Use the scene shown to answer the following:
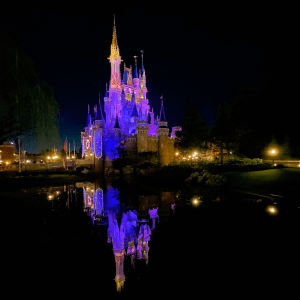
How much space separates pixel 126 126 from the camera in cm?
3959

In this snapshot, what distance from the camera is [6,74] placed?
31.1ft

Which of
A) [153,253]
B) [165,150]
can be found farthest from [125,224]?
[165,150]

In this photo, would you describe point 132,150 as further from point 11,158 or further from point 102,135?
point 11,158

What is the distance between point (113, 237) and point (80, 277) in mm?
2411

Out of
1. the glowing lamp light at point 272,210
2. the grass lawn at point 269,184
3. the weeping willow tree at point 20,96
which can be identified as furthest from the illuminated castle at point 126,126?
the glowing lamp light at point 272,210

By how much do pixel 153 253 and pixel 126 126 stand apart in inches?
1413

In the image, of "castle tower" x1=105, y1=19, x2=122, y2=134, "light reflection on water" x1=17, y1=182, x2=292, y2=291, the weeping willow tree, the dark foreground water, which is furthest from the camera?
"castle tower" x1=105, y1=19, x2=122, y2=134

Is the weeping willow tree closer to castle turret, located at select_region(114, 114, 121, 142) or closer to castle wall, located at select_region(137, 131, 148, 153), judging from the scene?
castle wall, located at select_region(137, 131, 148, 153)

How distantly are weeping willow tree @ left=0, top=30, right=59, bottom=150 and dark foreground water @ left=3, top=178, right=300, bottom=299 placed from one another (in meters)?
4.35

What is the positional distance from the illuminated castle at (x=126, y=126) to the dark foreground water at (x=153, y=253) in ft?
86.5

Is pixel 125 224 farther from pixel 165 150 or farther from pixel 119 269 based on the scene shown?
pixel 165 150

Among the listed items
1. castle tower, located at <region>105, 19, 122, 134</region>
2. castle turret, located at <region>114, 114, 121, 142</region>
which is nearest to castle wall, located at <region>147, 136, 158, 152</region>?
castle turret, located at <region>114, 114, 121, 142</region>

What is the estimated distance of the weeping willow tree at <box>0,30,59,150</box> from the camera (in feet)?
30.8

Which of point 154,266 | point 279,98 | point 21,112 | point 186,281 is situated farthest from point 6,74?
point 279,98
